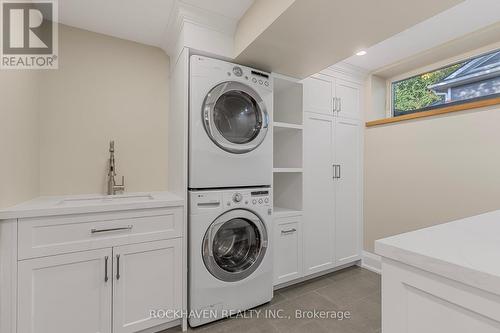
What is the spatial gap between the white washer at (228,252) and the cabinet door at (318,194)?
1.86ft

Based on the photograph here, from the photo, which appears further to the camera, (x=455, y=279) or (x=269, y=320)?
(x=269, y=320)

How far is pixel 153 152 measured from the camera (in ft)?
7.21

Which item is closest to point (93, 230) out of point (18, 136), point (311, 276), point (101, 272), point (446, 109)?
point (101, 272)

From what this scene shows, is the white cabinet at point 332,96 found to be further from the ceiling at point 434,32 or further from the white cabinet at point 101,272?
the white cabinet at point 101,272

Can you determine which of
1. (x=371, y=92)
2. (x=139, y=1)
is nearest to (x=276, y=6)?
(x=139, y=1)

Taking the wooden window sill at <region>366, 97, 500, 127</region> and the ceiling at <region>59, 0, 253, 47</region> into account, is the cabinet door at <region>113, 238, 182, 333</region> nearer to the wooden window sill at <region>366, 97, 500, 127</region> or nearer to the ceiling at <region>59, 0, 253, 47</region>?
the ceiling at <region>59, 0, 253, 47</region>

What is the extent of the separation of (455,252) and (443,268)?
9 cm

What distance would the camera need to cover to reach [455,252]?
62 cm

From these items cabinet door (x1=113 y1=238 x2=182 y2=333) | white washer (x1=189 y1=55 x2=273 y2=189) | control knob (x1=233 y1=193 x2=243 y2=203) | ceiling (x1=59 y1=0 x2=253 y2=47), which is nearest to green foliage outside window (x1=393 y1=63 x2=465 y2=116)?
white washer (x1=189 y1=55 x2=273 y2=189)

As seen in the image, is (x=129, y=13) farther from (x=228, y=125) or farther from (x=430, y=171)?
(x=430, y=171)

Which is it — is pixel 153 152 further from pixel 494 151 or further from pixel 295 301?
pixel 494 151

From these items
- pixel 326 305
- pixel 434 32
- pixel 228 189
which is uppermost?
pixel 434 32

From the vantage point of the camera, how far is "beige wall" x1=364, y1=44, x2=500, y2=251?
194 cm

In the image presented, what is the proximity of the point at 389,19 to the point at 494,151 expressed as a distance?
1.47 metres
